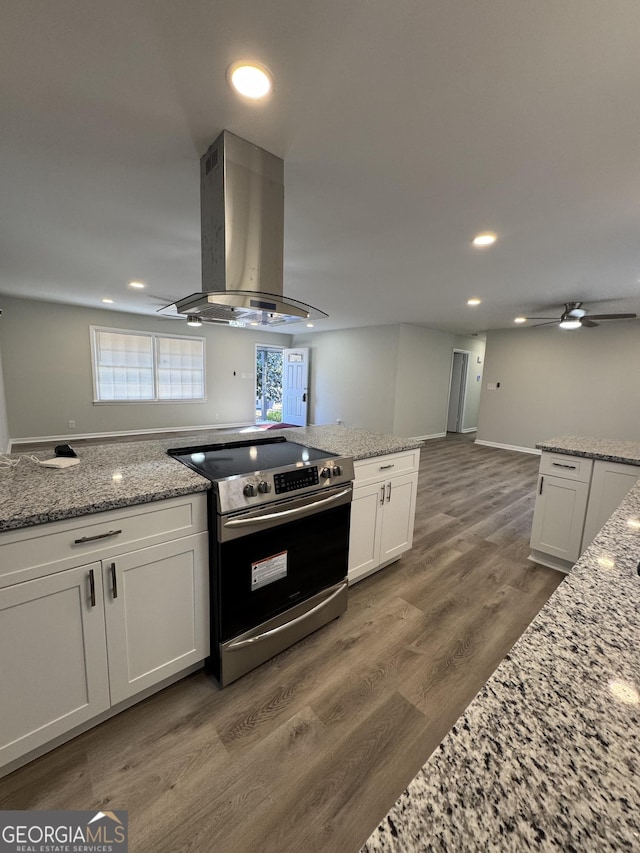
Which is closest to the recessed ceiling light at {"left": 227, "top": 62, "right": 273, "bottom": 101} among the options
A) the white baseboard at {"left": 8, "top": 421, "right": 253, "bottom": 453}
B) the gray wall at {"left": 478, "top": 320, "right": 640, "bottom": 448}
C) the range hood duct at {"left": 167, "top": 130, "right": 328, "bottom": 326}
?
the range hood duct at {"left": 167, "top": 130, "right": 328, "bottom": 326}

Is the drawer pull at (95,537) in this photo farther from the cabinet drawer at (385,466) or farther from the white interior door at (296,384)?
the white interior door at (296,384)

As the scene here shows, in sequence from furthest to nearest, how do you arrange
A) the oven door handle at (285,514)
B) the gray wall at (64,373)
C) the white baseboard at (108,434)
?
the white baseboard at (108,434) → the gray wall at (64,373) → the oven door handle at (285,514)

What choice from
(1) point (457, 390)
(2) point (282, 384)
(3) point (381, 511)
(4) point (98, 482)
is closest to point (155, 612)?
(4) point (98, 482)

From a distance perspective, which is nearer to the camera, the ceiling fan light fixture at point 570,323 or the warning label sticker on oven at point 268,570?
the warning label sticker on oven at point 268,570

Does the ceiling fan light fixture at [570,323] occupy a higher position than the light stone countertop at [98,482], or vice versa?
the ceiling fan light fixture at [570,323]

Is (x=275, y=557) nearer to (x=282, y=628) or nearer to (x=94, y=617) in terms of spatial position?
(x=282, y=628)

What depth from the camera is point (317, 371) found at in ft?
27.3

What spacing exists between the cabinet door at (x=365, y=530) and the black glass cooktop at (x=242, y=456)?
1.33 feet

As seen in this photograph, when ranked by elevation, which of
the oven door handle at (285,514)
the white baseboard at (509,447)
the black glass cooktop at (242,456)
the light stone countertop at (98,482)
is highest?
the black glass cooktop at (242,456)

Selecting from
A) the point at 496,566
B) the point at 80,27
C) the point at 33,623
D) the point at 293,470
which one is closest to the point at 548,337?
the point at 496,566

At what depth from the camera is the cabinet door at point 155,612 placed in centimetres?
136

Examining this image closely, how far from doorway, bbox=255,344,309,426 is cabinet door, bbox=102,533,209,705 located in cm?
625

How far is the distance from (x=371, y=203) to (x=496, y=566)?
2741 mm

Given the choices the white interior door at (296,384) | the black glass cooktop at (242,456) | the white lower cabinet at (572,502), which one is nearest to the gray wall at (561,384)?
the white interior door at (296,384)
